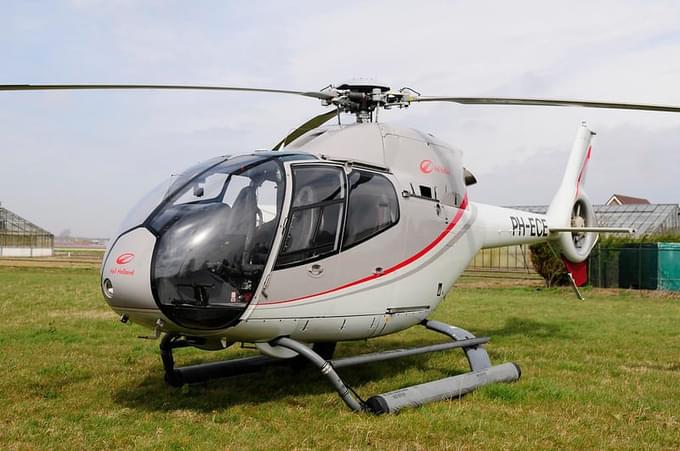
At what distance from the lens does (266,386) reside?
26.0 ft

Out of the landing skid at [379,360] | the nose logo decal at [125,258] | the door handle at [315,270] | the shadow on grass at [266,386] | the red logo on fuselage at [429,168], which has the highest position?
the red logo on fuselage at [429,168]

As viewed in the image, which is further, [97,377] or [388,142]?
[97,377]

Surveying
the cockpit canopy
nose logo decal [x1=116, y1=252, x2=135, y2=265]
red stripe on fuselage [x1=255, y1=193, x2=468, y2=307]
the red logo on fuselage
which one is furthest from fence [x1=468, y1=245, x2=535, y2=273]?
nose logo decal [x1=116, y1=252, x2=135, y2=265]

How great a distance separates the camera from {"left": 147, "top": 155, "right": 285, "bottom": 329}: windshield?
571cm

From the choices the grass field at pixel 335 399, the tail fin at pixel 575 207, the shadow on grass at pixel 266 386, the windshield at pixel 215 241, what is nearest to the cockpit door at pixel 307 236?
the windshield at pixel 215 241

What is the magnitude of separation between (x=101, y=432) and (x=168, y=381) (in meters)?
1.67

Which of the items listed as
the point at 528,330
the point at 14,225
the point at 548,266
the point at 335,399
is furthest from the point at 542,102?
the point at 14,225

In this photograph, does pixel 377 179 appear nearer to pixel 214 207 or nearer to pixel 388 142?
pixel 388 142

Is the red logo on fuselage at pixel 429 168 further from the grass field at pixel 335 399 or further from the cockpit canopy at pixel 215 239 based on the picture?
the grass field at pixel 335 399

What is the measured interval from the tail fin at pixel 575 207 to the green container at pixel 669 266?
15417mm

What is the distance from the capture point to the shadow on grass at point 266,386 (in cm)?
707

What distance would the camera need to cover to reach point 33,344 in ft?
35.8

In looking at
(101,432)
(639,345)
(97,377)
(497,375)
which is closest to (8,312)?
(97,377)

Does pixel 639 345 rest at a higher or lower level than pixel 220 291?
lower
